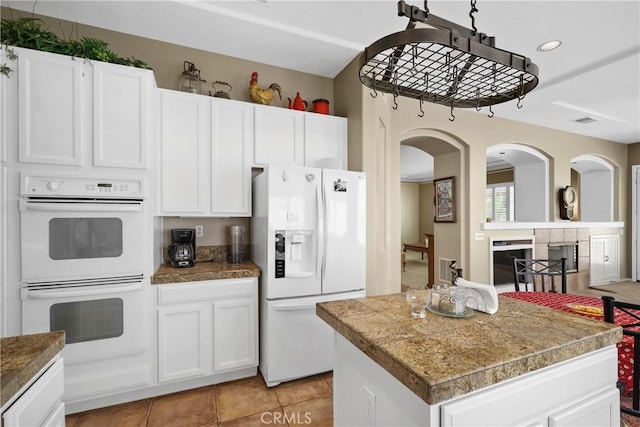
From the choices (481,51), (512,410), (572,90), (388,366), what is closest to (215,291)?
(388,366)

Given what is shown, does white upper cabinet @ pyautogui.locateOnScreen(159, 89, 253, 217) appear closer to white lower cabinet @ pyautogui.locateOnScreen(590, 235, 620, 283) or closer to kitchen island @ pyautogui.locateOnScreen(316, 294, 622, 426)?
kitchen island @ pyautogui.locateOnScreen(316, 294, 622, 426)

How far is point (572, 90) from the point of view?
12.2 ft

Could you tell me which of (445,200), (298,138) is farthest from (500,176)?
(298,138)

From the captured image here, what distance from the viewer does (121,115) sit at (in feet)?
6.96

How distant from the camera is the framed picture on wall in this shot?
4612 millimetres

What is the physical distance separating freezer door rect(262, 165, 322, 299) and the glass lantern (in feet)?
3.71

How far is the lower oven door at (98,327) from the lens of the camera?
1925 mm

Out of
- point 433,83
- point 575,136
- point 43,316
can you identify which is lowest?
point 43,316

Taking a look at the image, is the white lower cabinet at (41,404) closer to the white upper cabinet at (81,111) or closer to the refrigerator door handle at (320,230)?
the white upper cabinet at (81,111)

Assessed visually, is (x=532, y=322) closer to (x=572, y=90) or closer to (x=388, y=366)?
(x=388, y=366)

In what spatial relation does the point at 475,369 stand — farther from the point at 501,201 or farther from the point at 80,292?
the point at 501,201

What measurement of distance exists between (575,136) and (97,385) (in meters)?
7.51

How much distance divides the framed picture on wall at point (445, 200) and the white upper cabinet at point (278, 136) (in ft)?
9.16

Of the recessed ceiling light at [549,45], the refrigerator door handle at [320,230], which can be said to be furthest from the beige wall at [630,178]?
the refrigerator door handle at [320,230]
